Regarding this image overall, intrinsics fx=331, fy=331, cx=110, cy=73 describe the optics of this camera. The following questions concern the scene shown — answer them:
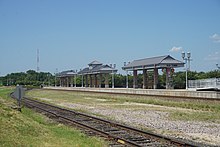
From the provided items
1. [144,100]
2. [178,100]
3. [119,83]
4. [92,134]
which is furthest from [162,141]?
[119,83]

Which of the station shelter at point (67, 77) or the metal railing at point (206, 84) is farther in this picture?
the station shelter at point (67, 77)

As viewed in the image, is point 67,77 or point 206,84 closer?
point 206,84

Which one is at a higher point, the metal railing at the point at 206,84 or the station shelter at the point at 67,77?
the station shelter at the point at 67,77

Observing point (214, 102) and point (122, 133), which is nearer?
point (122, 133)

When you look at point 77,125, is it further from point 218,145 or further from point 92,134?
point 218,145

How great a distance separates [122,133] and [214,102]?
14.5 meters

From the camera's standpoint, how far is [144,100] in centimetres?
3694

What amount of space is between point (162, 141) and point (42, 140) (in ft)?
13.5

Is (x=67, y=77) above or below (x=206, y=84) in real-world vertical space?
above

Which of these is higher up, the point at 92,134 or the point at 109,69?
the point at 109,69

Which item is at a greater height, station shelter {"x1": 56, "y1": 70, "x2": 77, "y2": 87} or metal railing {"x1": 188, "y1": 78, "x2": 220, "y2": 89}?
station shelter {"x1": 56, "y1": 70, "x2": 77, "y2": 87}

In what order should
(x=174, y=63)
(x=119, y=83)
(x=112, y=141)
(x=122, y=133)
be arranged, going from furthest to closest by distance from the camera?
(x=119, y=83)
(x=174, y=63)
(x=122, y=133)
(x=112, y=141)

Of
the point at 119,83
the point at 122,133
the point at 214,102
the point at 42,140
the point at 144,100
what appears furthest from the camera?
the point at 119,83

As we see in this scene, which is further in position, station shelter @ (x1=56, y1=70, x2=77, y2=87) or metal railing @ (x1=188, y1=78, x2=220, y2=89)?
station shelter @ (x1=56, y1=70, x2=77, y2=87)
